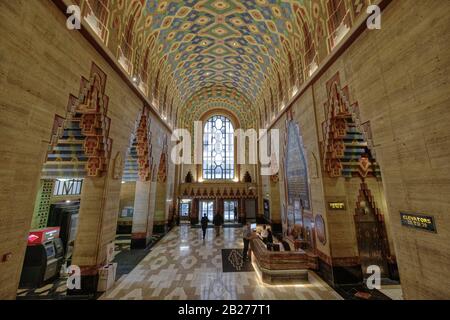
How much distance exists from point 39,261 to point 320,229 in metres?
9.07

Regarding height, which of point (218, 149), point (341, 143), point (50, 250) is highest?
point (218, 149)

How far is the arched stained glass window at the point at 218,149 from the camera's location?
1924cm

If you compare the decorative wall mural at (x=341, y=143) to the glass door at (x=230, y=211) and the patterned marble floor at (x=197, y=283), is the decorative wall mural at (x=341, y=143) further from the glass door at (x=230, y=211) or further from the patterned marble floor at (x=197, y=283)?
the glass door at (x=230, y=211)

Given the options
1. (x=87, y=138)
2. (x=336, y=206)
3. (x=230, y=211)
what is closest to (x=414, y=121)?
(x=336, y=206)

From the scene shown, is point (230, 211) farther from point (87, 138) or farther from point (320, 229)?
point (87, 138)

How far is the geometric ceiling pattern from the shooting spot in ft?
18.3

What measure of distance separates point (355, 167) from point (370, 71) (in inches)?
137

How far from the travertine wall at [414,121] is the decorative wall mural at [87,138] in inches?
267

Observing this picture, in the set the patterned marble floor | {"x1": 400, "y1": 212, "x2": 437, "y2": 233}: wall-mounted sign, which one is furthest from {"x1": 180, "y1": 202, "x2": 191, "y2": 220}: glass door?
{"x1": 400, "y1": 212, "x2": 437, "y2": 233}: wall-mounted sign

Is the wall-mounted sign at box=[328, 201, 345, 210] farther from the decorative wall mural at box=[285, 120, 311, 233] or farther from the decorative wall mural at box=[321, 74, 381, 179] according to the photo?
the decorative wall mural at box=[285, 120, 311, 233]

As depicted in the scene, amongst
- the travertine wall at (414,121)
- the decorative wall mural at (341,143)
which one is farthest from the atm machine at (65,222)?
the travertine wall at (414,121)

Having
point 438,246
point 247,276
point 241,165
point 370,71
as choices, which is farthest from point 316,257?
point 241,165

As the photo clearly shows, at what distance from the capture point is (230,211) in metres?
16.6
